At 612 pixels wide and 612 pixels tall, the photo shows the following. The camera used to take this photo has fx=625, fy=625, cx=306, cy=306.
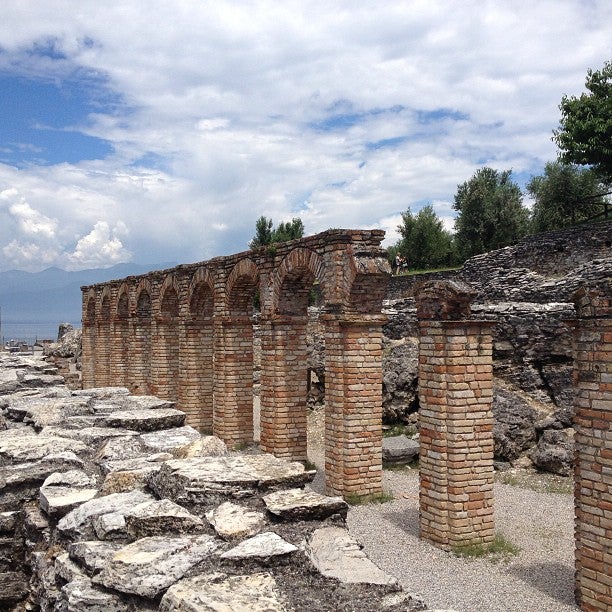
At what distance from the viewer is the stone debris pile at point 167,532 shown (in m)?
3.17

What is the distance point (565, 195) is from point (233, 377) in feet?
83.9

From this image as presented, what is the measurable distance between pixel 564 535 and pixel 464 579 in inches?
87.6

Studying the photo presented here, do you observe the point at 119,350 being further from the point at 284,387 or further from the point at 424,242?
the point at 424,242

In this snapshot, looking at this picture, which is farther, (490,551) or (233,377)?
(233,377)

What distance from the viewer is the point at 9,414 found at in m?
7.95

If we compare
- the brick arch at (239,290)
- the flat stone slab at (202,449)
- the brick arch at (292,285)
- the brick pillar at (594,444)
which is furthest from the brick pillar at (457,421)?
the brick arch at (239,290)

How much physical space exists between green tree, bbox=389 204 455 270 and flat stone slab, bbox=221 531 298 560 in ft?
122

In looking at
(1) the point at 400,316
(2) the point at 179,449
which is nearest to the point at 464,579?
(2) the point at 179,449

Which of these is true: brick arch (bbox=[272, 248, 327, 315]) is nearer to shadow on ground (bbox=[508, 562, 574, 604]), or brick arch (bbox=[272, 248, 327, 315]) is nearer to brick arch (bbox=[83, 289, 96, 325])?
shadow on ground (bbox=[508, 562, 574, 604])

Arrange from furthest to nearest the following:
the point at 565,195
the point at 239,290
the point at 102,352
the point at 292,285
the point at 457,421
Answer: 1. the point at 565,195
2. the point at 102,352
3. the point at 239,290
4. the point at 292,285
5. the point at 457,421

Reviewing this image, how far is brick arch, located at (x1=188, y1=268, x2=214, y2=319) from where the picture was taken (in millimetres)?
15281

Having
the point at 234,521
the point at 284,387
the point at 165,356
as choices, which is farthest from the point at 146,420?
the point at 165,356

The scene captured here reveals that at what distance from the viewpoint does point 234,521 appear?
3861 millimetres

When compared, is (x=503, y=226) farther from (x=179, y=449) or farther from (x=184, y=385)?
(x=179, y=449)
